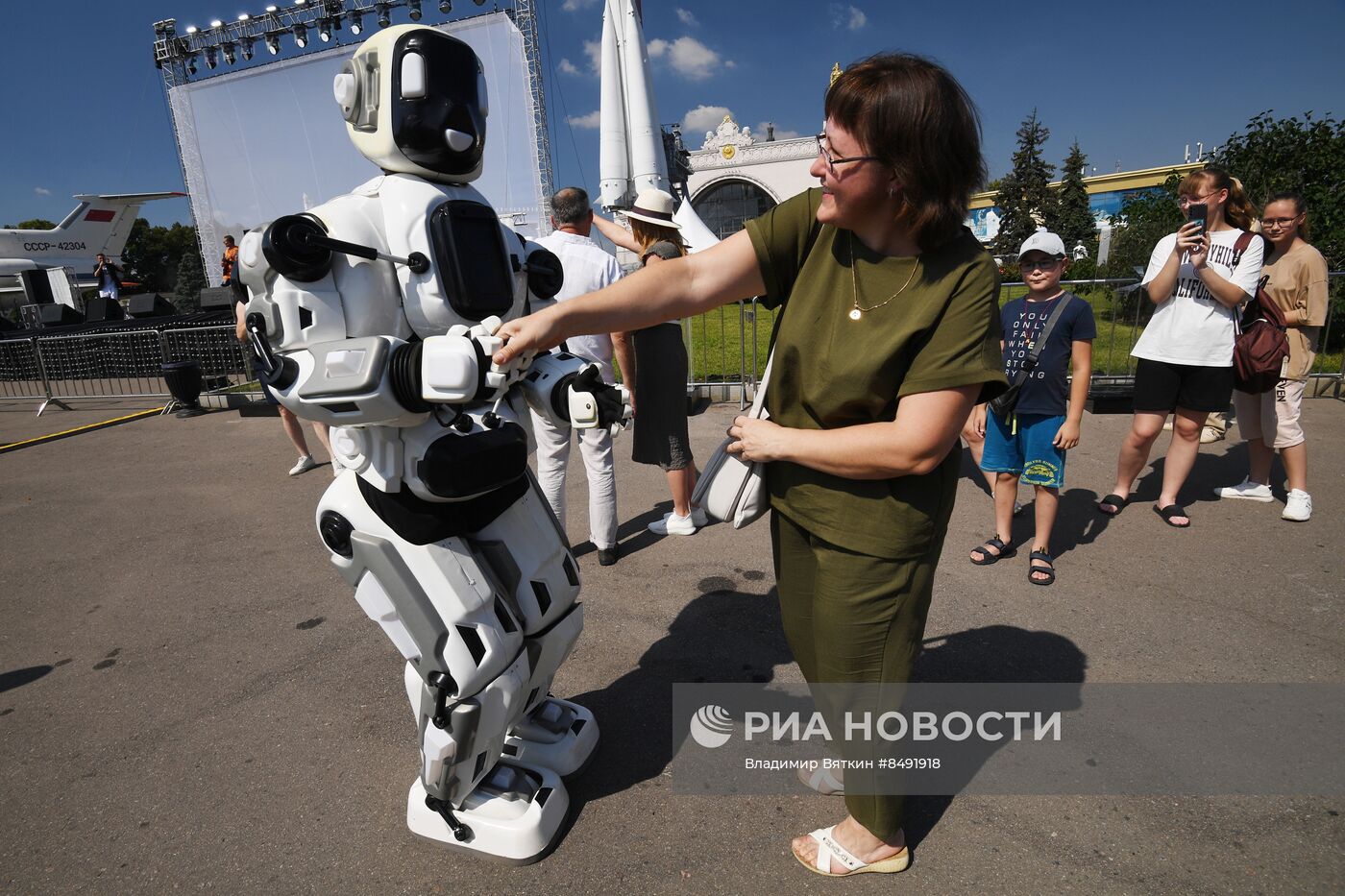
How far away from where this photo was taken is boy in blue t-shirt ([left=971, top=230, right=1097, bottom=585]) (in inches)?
138

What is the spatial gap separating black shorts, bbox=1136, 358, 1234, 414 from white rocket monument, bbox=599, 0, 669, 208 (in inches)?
752

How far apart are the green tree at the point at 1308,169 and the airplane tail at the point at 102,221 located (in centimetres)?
3348

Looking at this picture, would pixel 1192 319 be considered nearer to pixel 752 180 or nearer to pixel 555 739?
pixel 555 739

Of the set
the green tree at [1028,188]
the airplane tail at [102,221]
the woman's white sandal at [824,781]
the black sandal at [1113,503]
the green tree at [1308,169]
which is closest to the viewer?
the woman's white sandal at [824,781]

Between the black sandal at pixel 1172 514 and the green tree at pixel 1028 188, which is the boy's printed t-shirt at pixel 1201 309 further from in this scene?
the green tree at pixel 1028 188

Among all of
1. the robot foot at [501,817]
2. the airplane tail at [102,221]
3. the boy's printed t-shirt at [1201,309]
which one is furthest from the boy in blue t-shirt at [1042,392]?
the airplane tail at [102,221]

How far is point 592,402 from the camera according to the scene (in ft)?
5.92

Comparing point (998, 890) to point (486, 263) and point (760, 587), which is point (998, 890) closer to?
point (760, 587)

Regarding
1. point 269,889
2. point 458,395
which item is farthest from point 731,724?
point 458,395

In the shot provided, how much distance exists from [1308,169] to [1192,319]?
26.8ft

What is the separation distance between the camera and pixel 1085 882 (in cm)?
196

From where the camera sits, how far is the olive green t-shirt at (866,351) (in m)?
1.48

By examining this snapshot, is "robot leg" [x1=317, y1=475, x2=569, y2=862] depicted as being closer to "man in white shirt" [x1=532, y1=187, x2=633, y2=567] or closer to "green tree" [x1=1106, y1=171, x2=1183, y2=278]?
"man in white shirt" [x1=532, y1=187, x2=633, y2=567]

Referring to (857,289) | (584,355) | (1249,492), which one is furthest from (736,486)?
(1249,492)
